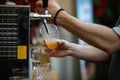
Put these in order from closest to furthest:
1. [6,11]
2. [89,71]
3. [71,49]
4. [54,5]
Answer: [6,11], [54,5], [71,49], [89,71]

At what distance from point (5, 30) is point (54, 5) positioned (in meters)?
0.31

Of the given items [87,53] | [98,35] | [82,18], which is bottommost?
[82,18]

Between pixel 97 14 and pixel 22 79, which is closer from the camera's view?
pixel 22 79

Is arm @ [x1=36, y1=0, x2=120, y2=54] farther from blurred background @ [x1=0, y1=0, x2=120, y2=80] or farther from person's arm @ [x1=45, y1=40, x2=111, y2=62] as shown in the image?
blurred background @ [x1=0, y1=0, x2=120, y2=80]

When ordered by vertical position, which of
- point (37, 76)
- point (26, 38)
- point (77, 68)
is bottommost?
point (77, 68)

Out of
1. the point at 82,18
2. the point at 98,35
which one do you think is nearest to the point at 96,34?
the point at 98,35

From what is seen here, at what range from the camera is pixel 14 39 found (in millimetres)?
1427

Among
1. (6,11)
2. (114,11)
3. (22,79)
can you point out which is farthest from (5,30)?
(114,11)

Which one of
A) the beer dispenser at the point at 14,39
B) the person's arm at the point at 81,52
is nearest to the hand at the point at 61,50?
the person's arm at the point at 81,52

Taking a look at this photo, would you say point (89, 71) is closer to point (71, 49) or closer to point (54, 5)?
point (71, 49)

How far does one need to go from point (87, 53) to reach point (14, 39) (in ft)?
2.68

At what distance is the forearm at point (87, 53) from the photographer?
2.12 meters

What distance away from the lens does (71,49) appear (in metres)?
2.13

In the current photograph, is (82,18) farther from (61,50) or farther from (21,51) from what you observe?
(21,51)
